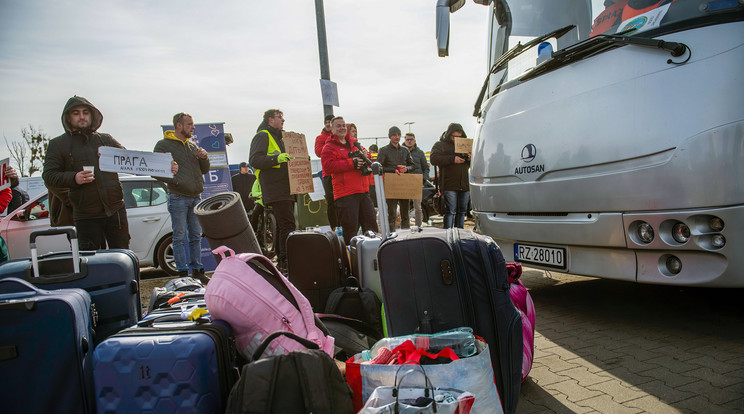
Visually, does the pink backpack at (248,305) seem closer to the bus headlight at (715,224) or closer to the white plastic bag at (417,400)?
the white plastic bag at (417,400)

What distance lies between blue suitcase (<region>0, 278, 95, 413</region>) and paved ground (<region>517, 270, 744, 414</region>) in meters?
2.08

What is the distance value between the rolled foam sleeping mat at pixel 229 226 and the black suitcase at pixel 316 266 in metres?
1.11

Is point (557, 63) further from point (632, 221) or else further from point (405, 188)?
point (405, 188)

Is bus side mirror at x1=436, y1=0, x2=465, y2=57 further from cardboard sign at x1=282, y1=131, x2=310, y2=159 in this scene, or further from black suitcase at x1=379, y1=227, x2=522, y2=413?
black suitcase at x1=379, y1=227, x2=522, y2=413

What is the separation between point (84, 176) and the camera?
158 inches

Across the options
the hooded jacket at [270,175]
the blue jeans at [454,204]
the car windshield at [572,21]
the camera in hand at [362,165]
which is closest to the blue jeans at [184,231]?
the hooded jacket at [270,175]

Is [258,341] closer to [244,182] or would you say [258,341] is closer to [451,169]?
[451,169]

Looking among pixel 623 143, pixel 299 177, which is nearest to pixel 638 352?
pixel 623 143

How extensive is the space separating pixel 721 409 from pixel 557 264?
1.55m

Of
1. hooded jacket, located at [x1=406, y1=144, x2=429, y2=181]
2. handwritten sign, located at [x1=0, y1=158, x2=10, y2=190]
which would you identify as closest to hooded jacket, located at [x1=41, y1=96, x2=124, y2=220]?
handwritten sign, located at [x1=0, y1=158, x2=10, y2=190]

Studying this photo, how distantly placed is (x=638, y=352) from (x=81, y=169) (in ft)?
15.1

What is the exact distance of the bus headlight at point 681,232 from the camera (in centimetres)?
285

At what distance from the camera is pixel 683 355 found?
283 cm

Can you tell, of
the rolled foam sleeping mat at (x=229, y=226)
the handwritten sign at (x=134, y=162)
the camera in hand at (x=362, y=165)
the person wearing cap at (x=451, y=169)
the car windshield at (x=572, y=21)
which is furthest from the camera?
the person wearing cap at (x=451, y=169)
